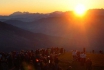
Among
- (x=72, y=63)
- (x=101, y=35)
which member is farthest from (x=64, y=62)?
(x=101, y=35)

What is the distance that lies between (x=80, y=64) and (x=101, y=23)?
134130 millimetres

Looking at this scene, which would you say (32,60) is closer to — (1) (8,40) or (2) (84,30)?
(1) (8,40)

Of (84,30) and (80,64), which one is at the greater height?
(84,30)

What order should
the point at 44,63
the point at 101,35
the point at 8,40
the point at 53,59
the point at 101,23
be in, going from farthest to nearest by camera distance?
the point at 101,23, the point at 101,35, the point at 8,40, the point at 53,59, the point at 44,63

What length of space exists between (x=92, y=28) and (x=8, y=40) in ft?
243

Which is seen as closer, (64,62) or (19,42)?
(64,62)

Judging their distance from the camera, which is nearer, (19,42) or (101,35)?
(19,42)

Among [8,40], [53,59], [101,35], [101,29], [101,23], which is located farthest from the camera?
[101,23]


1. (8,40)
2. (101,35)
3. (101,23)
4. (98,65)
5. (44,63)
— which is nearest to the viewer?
(44,63)

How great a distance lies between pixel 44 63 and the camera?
25.0 metres

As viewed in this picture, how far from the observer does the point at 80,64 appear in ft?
91.5

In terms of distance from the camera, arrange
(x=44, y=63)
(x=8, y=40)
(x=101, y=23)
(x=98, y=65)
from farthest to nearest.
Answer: (x=101, y=23) < (x=8, y=40) < (x=98, y=65) < (x=44, y=63)

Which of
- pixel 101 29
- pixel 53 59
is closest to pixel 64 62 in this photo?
pixel 53 59

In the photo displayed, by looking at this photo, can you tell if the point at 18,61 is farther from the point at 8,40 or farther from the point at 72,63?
the point at 8,40
